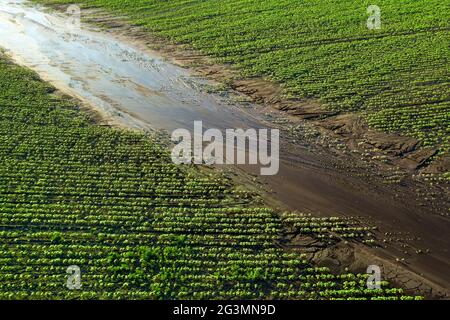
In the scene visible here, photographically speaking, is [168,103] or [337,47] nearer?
[168,103]

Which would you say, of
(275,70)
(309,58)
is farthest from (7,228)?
(309,58)

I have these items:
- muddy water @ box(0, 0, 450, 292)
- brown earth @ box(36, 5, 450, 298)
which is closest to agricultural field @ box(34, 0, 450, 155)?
brown earth @ box(36, 5, 450, 298)

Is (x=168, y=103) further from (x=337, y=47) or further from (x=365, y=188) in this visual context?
(x=337, y=47)

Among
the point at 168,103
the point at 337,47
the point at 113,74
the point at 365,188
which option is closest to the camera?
the point at 365,188

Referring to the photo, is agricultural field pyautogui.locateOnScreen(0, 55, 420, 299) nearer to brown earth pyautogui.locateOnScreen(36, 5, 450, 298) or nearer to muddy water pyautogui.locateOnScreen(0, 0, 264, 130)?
brown earth pyautogui.locateOnScreen(36, 5, 450, 298)

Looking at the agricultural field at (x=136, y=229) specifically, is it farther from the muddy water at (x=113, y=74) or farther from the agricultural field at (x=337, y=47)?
the agricultural field at (x=337, y=47)

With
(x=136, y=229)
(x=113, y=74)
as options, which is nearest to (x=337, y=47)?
(x=113, y=74)
